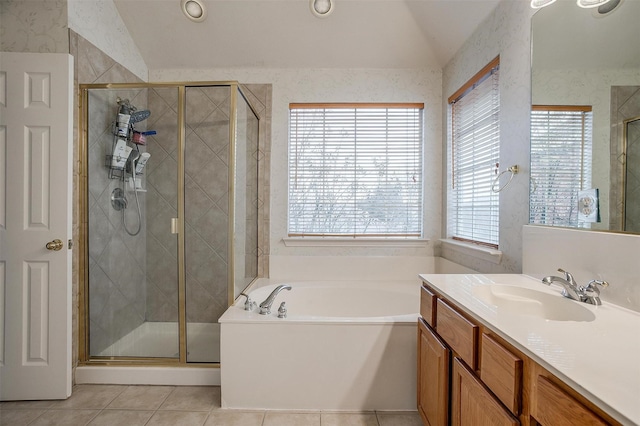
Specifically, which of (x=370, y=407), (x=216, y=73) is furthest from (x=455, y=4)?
(x=370, y=407)

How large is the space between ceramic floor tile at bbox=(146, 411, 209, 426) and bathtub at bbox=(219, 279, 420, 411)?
14 centimetres

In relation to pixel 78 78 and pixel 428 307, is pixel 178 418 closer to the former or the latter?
pixel 428 307

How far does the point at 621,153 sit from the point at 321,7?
209 cm

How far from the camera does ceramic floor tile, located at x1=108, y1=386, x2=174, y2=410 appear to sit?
169 centimetres

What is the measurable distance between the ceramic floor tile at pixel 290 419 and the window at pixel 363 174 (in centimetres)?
138

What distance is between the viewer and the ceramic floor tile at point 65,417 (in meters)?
1.55

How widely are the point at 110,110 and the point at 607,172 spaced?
2745 millimetres

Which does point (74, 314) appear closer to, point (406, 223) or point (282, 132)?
point (282, 132)

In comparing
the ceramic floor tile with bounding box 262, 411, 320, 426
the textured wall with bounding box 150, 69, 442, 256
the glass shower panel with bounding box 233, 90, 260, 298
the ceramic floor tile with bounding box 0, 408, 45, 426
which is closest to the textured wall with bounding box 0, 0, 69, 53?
the textured wall with bounding box 150, 69, 442, 256

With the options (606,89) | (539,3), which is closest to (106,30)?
(539,3)

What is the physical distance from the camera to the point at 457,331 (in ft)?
3.58

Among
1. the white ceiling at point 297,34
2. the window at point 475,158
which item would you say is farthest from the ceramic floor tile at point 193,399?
the white ceiling at point 297,34

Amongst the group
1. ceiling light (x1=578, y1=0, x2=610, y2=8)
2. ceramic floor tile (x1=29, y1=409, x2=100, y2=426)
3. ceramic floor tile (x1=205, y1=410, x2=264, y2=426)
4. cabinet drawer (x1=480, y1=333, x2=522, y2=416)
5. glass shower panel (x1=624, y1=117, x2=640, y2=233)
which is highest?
ceiling light (x1=578, y1=0, x2=610, y2=8)

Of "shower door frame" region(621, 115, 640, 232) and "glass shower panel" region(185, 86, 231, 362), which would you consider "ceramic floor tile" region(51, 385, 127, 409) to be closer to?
"glass shower panel" region(185, 86, 231, 362)
